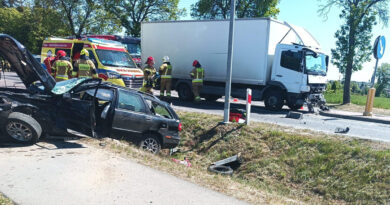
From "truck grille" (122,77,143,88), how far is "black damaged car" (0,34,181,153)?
4772 mm

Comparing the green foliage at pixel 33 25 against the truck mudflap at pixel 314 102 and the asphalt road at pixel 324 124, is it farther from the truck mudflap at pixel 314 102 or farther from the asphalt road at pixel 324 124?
the truck mudflap at pixel 314 102

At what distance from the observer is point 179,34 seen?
1606 centimetres

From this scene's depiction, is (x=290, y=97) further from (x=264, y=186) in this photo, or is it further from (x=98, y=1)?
(x=98, y=1)

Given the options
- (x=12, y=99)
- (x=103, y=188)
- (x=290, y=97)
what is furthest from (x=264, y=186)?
(x=290, y=97)

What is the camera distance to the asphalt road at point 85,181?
421 centimetres

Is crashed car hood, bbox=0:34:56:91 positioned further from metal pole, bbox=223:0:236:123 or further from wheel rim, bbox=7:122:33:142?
metal pole, bbox=223:0:236:123

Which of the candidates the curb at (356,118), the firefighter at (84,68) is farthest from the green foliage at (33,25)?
the curb at (356,118)

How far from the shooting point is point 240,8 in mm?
34531

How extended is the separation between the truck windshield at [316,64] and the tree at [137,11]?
24843mm

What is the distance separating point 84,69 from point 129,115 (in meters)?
Result: 4.61

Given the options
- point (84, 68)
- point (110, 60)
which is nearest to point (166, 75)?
point (110, 60)

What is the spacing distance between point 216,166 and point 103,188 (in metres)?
3.73

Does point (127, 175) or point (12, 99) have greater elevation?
point (12, 99)

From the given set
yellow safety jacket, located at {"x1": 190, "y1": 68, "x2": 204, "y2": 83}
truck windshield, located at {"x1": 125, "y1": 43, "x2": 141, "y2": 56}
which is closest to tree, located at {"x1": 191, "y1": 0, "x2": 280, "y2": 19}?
truck windshield, located at {"x1": 125, "y1": 43, "x2": 141, "y2": 56}
